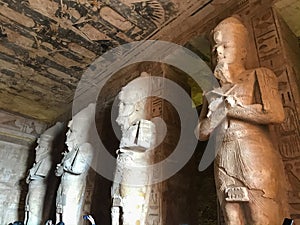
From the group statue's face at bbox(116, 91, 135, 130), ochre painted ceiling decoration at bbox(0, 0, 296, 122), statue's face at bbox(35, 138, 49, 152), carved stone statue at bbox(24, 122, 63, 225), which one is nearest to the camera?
statue's face at bbox(116, 91, 135, 130)

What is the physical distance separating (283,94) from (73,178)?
116 inches

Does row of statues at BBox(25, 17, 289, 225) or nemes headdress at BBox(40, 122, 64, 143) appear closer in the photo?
row of statues at BBox(25, 17, 289, 225)

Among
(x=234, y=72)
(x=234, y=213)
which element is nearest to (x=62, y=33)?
(x=234, y=72)

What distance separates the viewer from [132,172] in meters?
2.85

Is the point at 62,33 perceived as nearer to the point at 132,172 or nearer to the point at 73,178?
the point at 73,178

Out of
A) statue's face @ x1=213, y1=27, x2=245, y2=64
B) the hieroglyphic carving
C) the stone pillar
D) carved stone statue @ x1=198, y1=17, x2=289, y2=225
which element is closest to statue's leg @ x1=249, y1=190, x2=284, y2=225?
carved stone statue @ x1=198, y1=17, x2=289, y2=225

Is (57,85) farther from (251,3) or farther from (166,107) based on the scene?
(251,3)

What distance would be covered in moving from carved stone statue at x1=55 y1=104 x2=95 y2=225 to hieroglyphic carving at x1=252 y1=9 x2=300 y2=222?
2672 mm

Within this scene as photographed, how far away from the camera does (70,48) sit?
168 inches

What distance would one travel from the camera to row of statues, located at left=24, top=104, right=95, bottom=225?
3.75 meters

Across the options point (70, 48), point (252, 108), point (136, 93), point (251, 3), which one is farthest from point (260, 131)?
point (70, 48)

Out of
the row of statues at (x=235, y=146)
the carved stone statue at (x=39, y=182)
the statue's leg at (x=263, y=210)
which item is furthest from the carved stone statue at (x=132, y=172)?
the carved stone statue at (x=39, y=182)

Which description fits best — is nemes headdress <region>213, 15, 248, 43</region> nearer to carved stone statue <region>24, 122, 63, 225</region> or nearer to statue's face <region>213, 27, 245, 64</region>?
statue's face <region>213, 27, 245, 64</region>

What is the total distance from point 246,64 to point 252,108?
2.02ft
